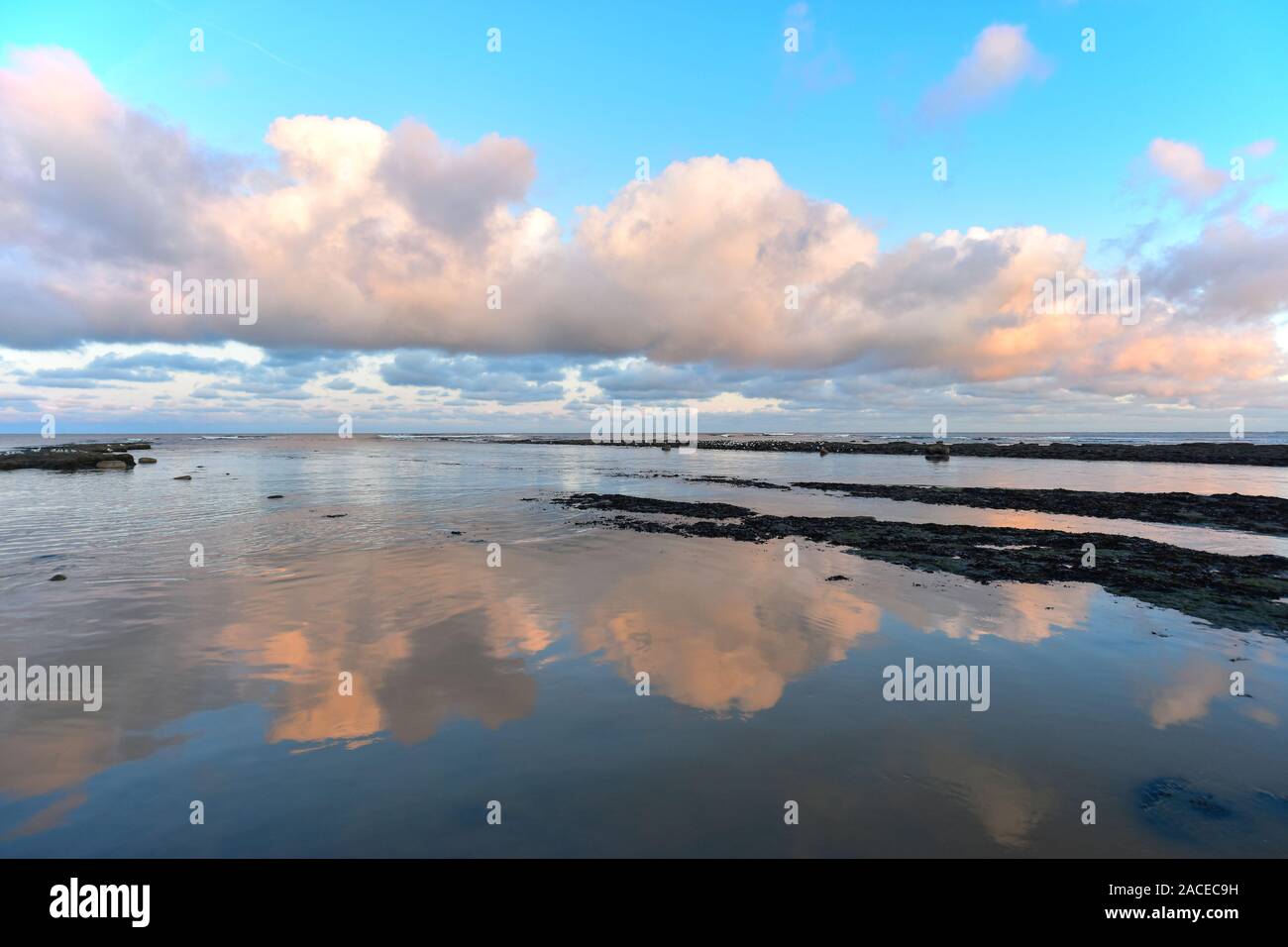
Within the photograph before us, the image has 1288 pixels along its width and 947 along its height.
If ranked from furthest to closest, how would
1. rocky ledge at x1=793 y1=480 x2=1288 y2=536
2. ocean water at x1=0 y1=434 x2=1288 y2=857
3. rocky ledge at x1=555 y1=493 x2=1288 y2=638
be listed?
rocky ledge at x1=793 y1=480 x2=1288 y2=536, rocky ledge at x1=555 y1=493 x2=1288 y2=638, ocean water at x1=0 y1=434 x2=1288 y2=857

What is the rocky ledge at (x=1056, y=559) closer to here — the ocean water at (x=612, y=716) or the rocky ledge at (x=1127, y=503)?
the ocean water at (x=612, y=716)

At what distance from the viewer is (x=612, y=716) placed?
8.44 metres

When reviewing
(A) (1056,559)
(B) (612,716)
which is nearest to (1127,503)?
(A) (1056,559)

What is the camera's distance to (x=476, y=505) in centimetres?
3362

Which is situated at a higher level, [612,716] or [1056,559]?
[1056,559]

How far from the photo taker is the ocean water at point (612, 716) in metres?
5.98

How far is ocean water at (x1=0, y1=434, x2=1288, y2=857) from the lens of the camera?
5.98m

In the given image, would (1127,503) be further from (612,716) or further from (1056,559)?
(612,716)

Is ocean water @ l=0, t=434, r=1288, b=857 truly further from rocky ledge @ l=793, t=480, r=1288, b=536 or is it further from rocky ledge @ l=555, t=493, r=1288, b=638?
rocky ledge @ l=793, t=480, r=1288, b=536

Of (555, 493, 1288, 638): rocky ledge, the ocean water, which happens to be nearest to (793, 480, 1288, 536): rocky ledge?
(555, 493, 1288, 638): rocky ledge

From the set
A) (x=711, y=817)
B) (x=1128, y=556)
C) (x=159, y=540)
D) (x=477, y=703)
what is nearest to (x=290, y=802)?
(x=477, y=703)

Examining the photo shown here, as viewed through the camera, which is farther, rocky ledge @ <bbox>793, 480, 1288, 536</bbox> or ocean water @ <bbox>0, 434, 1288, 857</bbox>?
rocky ledge @ <bbox>793, 480, 1288, 536</bbox>

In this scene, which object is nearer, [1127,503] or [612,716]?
[612,716]

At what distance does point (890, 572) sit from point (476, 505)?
2420 centimetres
